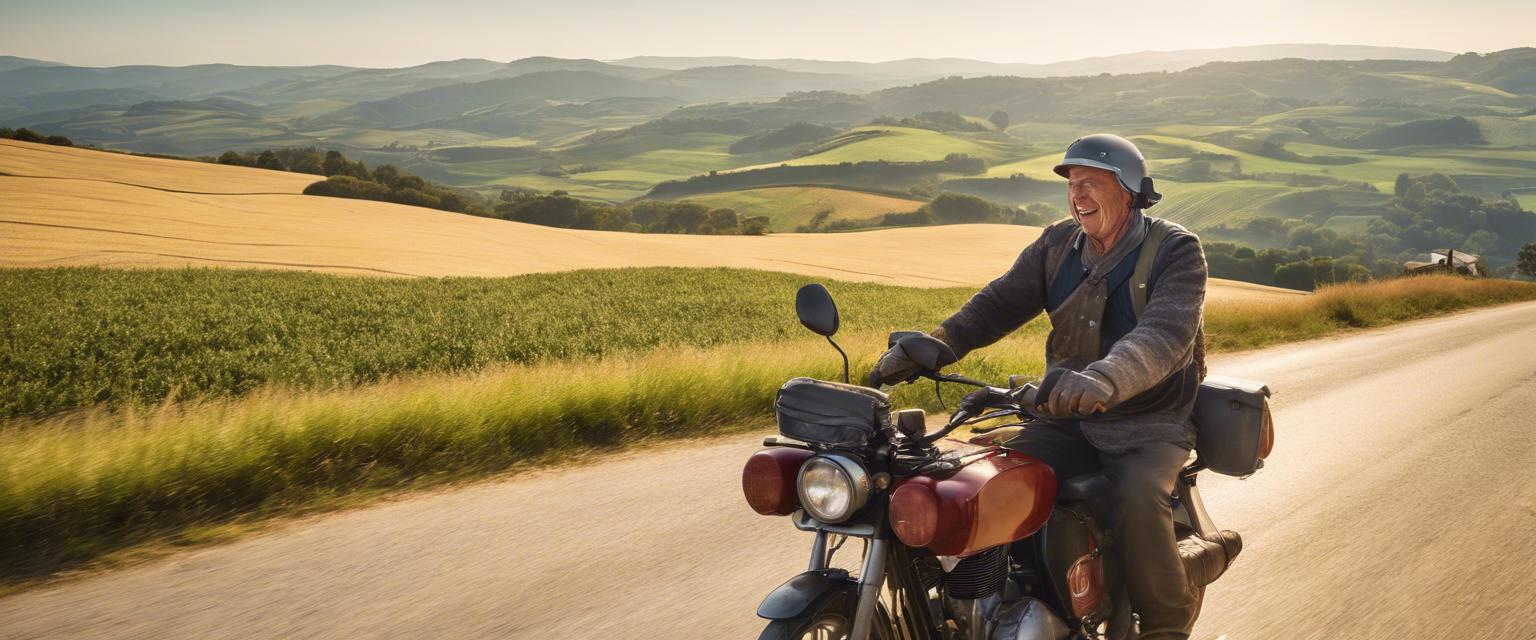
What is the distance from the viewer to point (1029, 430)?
3.54 meters

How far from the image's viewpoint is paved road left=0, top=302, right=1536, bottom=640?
4445mm

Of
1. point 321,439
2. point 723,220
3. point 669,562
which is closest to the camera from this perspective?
point 669,562

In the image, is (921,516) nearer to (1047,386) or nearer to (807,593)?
(807,593)

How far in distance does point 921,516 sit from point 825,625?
1.24ft

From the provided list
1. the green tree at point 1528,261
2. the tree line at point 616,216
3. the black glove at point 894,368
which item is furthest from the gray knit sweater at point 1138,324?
the green tree at point 1528,261

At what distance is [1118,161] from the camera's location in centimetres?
347

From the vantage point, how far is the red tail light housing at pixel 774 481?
9.23ft

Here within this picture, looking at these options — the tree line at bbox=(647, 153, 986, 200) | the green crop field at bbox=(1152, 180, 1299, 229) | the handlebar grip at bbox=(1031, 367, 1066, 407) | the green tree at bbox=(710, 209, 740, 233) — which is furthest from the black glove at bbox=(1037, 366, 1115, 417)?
the tree line at bbox=(647, 153, 986, 200)

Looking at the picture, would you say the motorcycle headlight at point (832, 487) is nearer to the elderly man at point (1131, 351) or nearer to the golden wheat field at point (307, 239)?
the elderly man at point (1131, 351)

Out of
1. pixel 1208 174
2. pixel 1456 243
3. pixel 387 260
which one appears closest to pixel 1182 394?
pixel 387 260

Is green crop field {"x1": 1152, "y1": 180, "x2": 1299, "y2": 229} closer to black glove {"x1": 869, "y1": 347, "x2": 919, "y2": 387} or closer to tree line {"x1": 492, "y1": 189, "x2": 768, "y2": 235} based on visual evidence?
tree line {"x1": 492, "y1": 189, "x2": 768, "y2": 235}

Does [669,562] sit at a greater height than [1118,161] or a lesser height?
lesser

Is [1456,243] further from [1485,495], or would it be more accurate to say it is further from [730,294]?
[1485,495]

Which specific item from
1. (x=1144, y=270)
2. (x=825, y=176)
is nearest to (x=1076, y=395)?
(x=1144, y=270)
